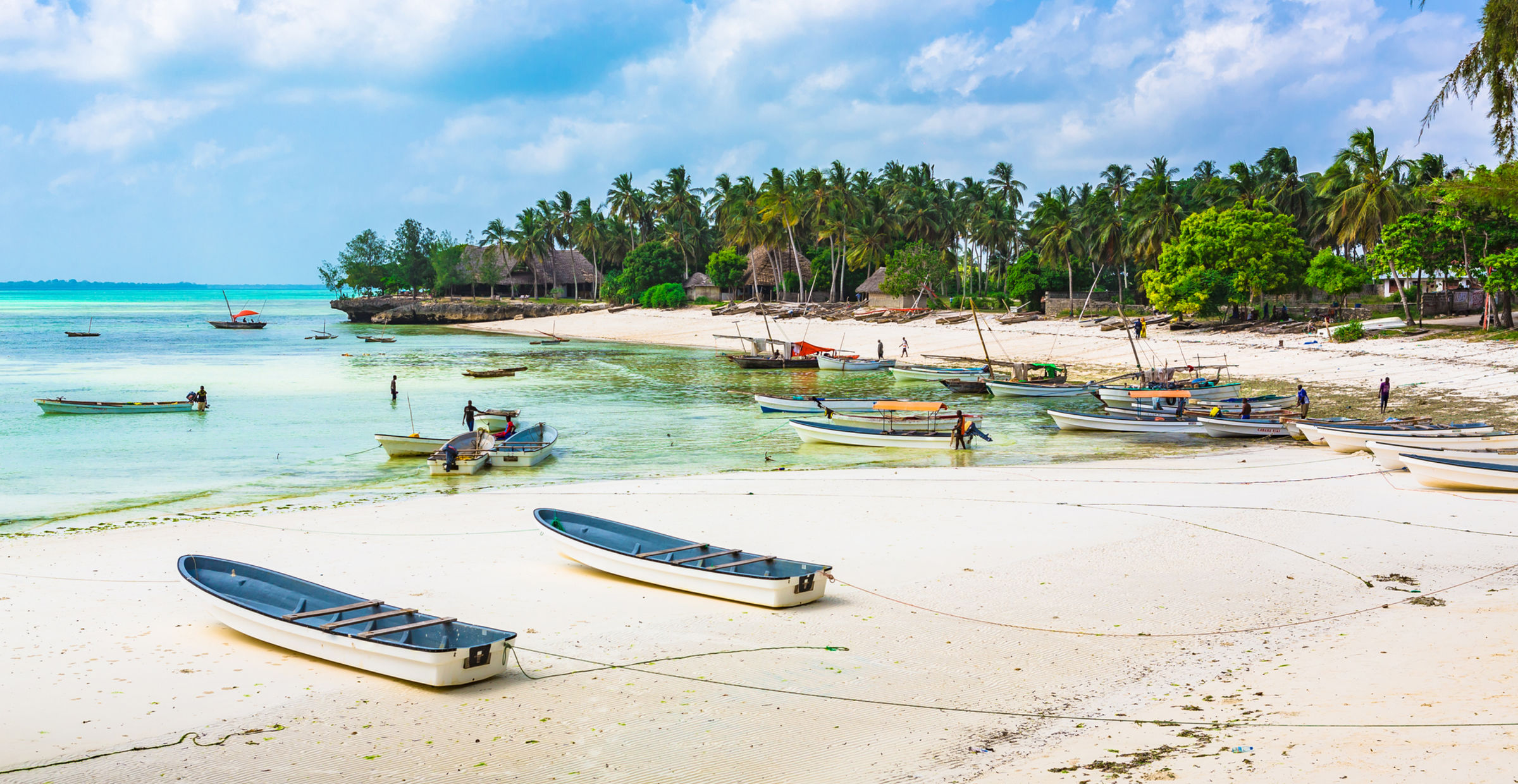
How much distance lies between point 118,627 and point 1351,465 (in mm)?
23806

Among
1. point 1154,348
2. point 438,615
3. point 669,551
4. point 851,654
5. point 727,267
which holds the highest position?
point 727,267

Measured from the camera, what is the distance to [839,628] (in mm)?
11602

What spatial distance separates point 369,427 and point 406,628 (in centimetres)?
2692

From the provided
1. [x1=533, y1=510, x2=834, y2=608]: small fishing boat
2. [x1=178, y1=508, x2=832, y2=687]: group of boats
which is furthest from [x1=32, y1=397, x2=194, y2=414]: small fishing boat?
[x1=533, y1=510, x2=834, y2=608]: small fishing boat

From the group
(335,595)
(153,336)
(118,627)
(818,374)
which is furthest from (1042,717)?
(153,336)

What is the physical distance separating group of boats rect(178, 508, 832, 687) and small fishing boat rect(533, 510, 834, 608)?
1 cm

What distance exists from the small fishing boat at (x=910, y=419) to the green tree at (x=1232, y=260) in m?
32.4

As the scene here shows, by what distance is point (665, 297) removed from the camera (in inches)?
4003

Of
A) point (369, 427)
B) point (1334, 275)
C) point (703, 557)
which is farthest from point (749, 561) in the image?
point (1334, 275)

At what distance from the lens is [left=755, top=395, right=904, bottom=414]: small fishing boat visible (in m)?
34.2

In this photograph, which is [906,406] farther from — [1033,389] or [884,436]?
[1033,389]

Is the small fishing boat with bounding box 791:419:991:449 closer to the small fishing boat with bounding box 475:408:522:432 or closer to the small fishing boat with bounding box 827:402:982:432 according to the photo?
the small fishing boat with bounding box 827:402:982:432

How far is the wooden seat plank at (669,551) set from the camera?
43.1 ft

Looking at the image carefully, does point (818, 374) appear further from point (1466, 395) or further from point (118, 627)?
point (118, 627)
